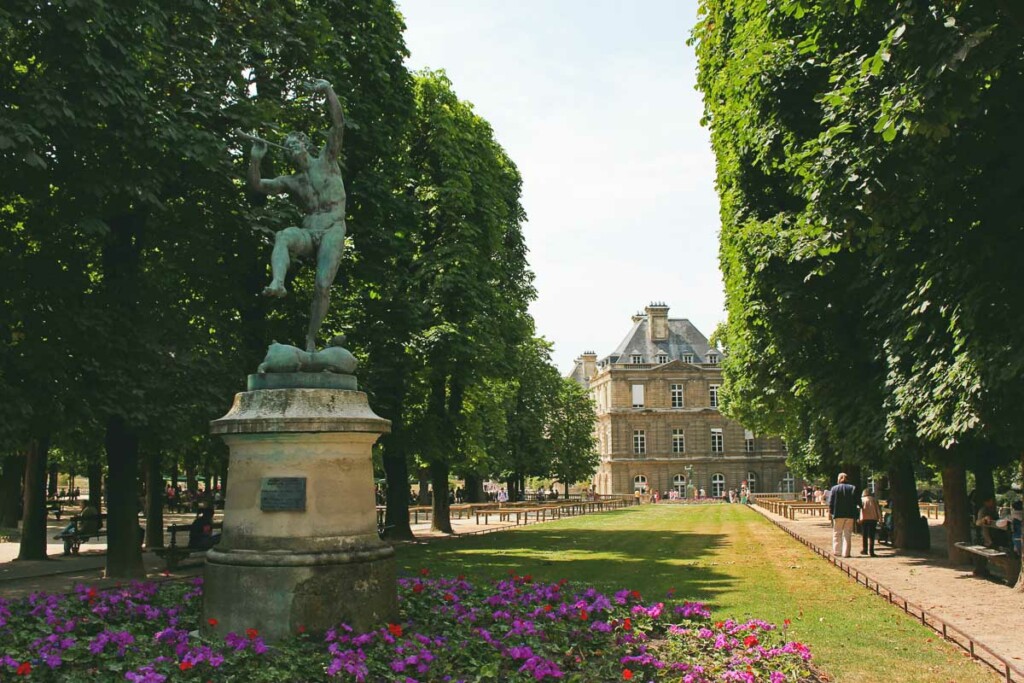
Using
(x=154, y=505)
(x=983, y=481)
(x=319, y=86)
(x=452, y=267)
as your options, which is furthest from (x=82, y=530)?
(x=983, y=481)

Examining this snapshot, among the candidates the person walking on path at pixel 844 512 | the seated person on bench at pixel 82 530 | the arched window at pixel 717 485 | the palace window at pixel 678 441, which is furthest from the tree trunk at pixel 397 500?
the arched window at pixel 717 485

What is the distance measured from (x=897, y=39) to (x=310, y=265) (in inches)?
539

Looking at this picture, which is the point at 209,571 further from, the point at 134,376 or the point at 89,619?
the point at 134,376

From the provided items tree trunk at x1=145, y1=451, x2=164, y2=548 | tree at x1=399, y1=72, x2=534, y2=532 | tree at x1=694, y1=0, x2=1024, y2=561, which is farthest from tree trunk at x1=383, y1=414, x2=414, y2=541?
tree at x1=694, y1=0, x2=1024, y2=561

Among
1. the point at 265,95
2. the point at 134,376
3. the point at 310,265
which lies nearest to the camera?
the point at 134,376

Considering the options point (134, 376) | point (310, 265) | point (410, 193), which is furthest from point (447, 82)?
point (134, 376)

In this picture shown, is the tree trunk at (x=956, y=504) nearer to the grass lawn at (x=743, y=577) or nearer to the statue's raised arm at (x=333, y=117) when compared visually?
the grass lawn at (x=743, y=577)

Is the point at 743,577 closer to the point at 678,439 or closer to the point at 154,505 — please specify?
the point at 154,505

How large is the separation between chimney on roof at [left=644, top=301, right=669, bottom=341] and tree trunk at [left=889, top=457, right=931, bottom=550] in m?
72.7

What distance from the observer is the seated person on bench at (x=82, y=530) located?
23797 mm

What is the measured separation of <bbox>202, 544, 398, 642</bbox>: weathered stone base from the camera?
28.3ft

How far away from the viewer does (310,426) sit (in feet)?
29.0

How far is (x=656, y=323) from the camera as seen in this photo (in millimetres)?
95688

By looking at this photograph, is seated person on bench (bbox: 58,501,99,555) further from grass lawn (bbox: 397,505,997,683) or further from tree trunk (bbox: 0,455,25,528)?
grass lawn (bbox: 397,505,997,683)
